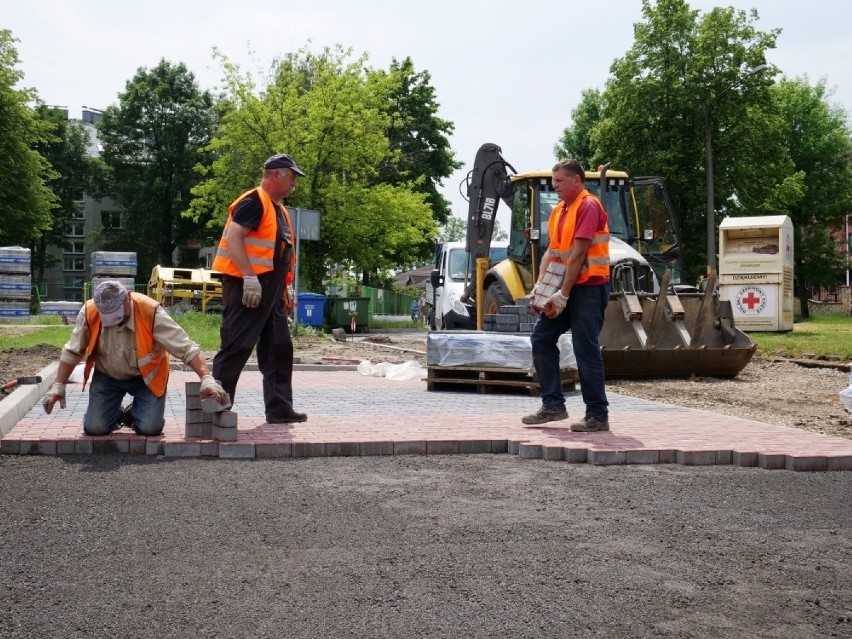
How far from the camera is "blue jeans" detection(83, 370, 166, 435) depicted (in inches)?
258

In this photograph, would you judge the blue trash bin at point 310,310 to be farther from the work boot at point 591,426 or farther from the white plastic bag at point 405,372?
the work boot at point 591,426

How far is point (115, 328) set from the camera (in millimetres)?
6445

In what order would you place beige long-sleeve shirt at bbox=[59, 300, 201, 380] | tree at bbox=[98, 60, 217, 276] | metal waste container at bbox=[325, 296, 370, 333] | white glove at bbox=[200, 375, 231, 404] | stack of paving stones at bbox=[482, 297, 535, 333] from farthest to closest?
tree at bbox=[98, 60, 217, 276], metal waste container at bbox=[325, 296, 370, 333], stack of paving stones at bbox=[482, 297, 535, 333], beige long-sleeve shirt at bbox=[59, 300, 201, 380], white glove at bbox=[200, 375, 231, 404]

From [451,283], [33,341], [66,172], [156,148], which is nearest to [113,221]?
[66,172]

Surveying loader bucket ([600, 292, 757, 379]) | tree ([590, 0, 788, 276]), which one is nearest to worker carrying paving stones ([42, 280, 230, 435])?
loader bucket ([600, 292, 757, 379])

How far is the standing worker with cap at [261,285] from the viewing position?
22.8ft

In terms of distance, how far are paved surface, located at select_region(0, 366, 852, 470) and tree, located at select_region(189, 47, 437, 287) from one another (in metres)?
26.5

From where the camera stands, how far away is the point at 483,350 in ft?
34.9

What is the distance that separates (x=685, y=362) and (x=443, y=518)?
8.90m

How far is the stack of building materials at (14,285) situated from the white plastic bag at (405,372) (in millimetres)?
21980

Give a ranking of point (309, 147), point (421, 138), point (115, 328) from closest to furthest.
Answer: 1. point (115, 328)
2. point (309, 147)
3. point (421, 138)

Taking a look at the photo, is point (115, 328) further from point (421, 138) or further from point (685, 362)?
point (421, 138)

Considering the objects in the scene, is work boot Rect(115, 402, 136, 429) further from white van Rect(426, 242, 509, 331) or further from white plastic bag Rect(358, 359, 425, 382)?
white van Rect(426, 242, 509, 331)

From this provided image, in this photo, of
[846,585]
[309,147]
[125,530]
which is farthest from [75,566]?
[309,147]
